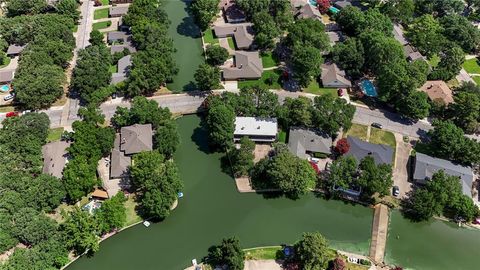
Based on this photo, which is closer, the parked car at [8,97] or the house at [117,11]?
the parked car at [8,97]

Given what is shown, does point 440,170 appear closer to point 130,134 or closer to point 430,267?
point 430,267

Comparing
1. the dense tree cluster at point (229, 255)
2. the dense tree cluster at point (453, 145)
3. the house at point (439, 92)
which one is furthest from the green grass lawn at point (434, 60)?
the dense tree cluster at point (229, 255)

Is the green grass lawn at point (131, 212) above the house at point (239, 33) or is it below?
below

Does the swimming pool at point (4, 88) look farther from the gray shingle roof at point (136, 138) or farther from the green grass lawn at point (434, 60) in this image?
the green grass lawn at point (434, 60)

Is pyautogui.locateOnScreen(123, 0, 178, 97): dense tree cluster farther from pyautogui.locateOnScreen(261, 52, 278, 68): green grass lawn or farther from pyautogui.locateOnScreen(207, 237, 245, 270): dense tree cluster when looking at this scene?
pyautogui.locateOnScreen(207, 237, 245, 270): dense tree cluster

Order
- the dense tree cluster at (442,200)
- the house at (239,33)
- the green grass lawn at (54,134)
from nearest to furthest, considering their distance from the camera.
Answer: the dense tree cluster at (442,200) → the green grass lawn at (54,134) → the house at (239,33)

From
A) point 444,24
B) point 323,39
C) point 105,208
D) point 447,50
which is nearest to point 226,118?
point 105,208
